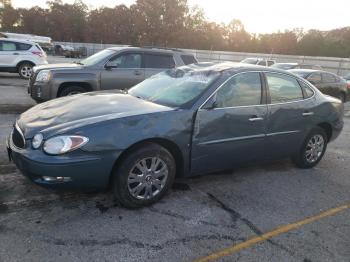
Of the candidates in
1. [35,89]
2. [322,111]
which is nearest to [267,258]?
[322,111]

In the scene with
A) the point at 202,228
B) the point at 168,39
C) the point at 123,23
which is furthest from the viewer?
the point at 123,23

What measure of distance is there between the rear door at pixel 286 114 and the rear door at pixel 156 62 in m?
4.57

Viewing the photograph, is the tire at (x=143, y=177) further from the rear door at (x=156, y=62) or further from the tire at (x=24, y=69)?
the tire at (x=24, y=69)

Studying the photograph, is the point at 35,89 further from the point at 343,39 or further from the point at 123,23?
the point at 123,23

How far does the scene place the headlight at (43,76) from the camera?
7.80m

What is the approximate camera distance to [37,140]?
11.0ft

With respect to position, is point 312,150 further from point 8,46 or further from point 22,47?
point 8,46

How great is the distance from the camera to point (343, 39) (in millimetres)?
44188

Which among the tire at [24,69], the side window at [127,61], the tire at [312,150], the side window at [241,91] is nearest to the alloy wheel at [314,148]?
the tire at [312,150]

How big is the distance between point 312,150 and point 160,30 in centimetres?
5424

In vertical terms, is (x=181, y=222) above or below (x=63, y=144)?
below

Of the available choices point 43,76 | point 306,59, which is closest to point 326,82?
point 43,76

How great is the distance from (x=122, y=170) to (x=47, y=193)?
1.02 metres

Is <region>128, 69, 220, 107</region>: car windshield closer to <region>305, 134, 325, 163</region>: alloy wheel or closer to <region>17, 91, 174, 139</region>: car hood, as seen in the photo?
<region>17, 91, 174, 139</region>: car hood
